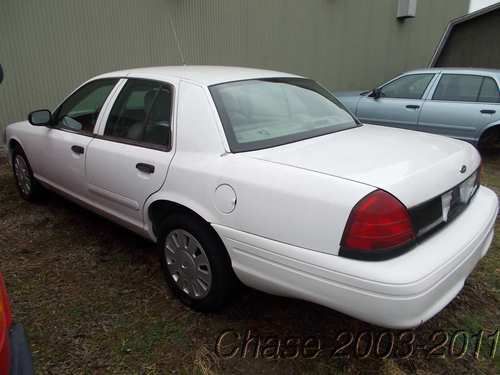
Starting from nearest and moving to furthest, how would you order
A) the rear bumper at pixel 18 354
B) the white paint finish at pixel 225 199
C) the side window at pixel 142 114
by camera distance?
the rear bumper at pixel 18 354
the white paint finish at pixel 225 199
the side window at pixel 142 114

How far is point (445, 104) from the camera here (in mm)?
6254

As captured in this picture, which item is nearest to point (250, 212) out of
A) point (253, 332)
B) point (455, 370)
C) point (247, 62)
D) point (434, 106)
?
point (253, 332)

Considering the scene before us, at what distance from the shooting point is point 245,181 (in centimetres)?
219

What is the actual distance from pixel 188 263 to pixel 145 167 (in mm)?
672

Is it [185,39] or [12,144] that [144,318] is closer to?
[12,144]

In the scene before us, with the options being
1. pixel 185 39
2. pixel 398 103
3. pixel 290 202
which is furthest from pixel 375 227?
pixel 185 39

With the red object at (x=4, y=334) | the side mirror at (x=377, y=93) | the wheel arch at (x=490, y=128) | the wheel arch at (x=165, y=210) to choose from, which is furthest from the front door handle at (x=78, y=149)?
the wheel arch at (x=490, y=128)

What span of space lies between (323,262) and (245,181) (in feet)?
1.86

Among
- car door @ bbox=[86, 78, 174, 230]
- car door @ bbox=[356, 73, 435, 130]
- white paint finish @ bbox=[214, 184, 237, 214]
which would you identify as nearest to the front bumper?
white paint finish @ bbox=[214, 184, 237, 214]

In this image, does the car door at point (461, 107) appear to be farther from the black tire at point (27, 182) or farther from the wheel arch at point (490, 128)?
the black tire at point (27, 182)

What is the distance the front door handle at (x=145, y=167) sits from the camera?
270 centimetres

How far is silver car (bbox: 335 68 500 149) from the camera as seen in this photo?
6.04 metres

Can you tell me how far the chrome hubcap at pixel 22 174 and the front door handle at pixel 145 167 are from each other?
86.6 inches

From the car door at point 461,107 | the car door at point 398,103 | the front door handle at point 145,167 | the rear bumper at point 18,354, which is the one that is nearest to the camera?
the rear bumper at point 18,354
